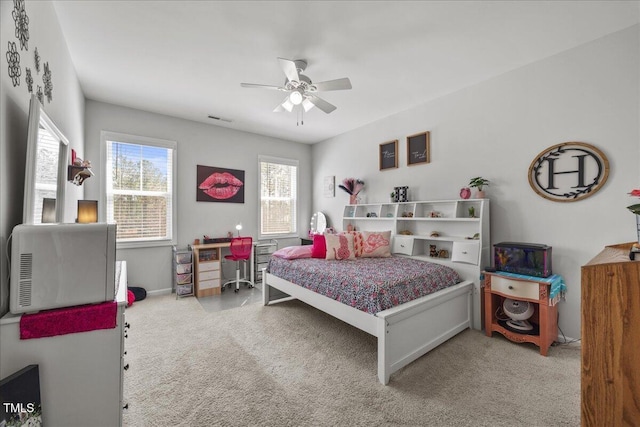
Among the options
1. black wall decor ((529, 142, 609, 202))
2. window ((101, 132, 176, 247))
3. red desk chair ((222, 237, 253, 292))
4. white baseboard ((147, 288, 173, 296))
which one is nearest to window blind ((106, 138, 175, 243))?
window ((101, 132, 176, 247))

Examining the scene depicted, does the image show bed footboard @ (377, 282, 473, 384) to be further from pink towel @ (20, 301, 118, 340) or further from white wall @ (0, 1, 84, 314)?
white wall @ (0, 1, 84, 314)

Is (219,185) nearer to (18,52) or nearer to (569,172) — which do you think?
(18,52)

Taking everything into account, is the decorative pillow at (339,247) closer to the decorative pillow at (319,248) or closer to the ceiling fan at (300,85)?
the decorative pillow at (319,248)

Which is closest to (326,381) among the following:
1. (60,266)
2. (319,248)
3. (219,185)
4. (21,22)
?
(319,248)

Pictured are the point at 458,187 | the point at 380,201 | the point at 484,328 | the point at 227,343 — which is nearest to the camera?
the point at 227,343

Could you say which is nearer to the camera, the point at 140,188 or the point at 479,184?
the point at 479,184

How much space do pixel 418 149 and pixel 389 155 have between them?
1.69 feet

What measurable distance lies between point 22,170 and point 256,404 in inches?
78.7

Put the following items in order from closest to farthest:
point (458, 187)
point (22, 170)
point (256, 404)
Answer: point (22, 170) < point (256, 404) < point (458, 187)

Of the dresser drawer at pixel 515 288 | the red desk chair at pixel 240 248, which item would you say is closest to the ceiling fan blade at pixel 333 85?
the dresser drawer at pixel 515 288

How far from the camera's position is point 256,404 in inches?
69.7

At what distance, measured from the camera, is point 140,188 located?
399 centimetres

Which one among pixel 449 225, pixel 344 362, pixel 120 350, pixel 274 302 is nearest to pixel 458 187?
pixel 449 225

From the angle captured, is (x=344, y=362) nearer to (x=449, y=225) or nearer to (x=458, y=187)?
(x=449, y=225)
